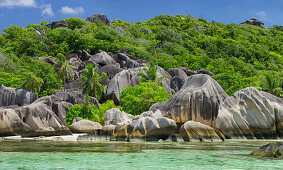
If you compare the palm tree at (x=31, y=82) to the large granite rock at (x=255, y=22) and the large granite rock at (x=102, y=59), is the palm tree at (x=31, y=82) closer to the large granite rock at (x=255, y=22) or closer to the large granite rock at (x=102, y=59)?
the large granite rock at (x=102, y=59)

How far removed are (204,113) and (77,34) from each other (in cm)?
5392

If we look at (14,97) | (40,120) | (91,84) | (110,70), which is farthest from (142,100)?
(110,70)

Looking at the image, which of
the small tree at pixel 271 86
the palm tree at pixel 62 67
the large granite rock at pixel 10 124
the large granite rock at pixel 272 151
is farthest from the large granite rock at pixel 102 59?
the large granite rock at pixel 272 151

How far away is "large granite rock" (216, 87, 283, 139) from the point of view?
69.3 feet

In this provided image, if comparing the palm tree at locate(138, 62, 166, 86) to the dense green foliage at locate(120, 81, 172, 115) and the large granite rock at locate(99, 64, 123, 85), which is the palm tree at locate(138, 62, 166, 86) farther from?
the large granite rock at locate(99, 64, 123, 85)

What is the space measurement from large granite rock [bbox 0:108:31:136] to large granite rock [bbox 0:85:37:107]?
11011 mm

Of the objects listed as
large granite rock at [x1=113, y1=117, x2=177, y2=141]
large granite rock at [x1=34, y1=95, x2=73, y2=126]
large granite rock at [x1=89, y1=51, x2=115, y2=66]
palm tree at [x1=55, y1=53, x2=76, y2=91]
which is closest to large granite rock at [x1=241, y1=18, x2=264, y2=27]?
large granite rock at [x1=89, y1=51, x2=115, y2=66]

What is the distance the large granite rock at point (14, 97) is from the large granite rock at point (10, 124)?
11011 mm

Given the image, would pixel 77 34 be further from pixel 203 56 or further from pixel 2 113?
pixel 2 113

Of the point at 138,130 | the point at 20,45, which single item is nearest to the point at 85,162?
the point at 138,130

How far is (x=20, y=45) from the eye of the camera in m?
68.6

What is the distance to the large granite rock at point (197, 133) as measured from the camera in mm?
19078

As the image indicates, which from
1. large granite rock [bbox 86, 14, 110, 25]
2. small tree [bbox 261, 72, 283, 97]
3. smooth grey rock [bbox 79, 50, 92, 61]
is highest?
large granite rock [bbox 86, 14, 110, 25]

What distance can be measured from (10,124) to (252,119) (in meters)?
18.9
